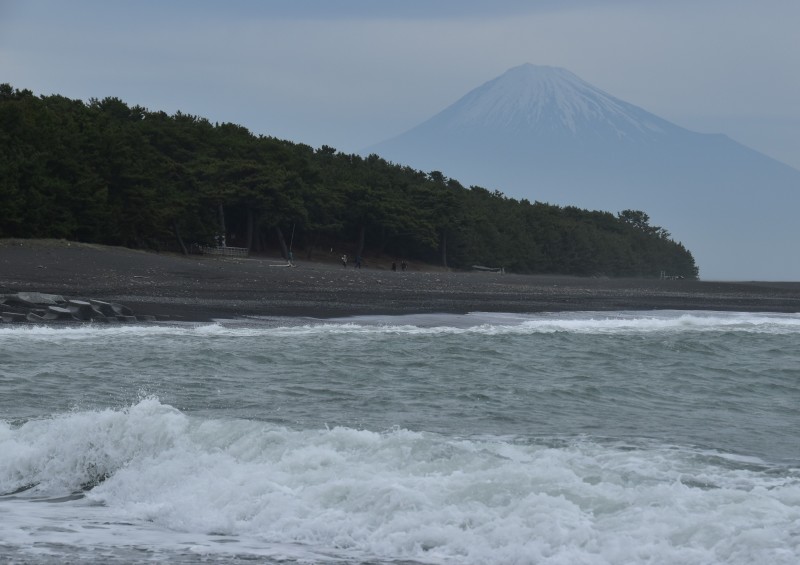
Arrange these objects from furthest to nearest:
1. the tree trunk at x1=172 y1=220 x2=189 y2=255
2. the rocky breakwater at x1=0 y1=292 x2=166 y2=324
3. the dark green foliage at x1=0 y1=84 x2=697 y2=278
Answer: the tree trunk at x1=172 y1=220 x2=189 y2=255
the dark green foliage at x1=0 y1=84 x2=697 y2=278
the rocky breakwater at x1=0 y1=292 x2=166 y2=324

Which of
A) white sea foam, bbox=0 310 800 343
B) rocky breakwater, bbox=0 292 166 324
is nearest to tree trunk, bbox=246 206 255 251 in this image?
white sea foam, bbox=0 310 800 343

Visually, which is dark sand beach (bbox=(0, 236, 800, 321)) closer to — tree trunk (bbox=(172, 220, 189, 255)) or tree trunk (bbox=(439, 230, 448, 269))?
tree trunk (bbox=(172, 220, 189, 255))

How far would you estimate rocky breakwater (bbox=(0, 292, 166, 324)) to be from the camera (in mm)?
25706

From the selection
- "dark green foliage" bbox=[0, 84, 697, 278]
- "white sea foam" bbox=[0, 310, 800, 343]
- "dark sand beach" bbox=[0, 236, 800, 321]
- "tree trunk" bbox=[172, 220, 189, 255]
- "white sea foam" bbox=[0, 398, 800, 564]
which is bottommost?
"white sea foam" bbox=[0, 398, 800, 564]

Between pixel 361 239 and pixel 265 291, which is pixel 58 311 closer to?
pixel 265 291

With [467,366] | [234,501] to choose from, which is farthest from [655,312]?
[234,501]

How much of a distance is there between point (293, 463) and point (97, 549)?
2.63 m

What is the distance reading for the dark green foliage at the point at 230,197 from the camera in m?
52.0

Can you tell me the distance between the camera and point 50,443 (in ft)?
37.1

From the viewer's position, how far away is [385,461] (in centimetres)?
1065

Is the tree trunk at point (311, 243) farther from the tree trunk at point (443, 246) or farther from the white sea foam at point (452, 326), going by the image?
the white sea foam at point (452, 326)

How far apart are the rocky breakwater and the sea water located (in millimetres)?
5861

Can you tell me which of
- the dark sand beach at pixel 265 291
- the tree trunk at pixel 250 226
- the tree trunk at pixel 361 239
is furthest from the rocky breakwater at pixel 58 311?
the tree trunk at pixel 361 239

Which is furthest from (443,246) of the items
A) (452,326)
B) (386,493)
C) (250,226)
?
(386,493)
